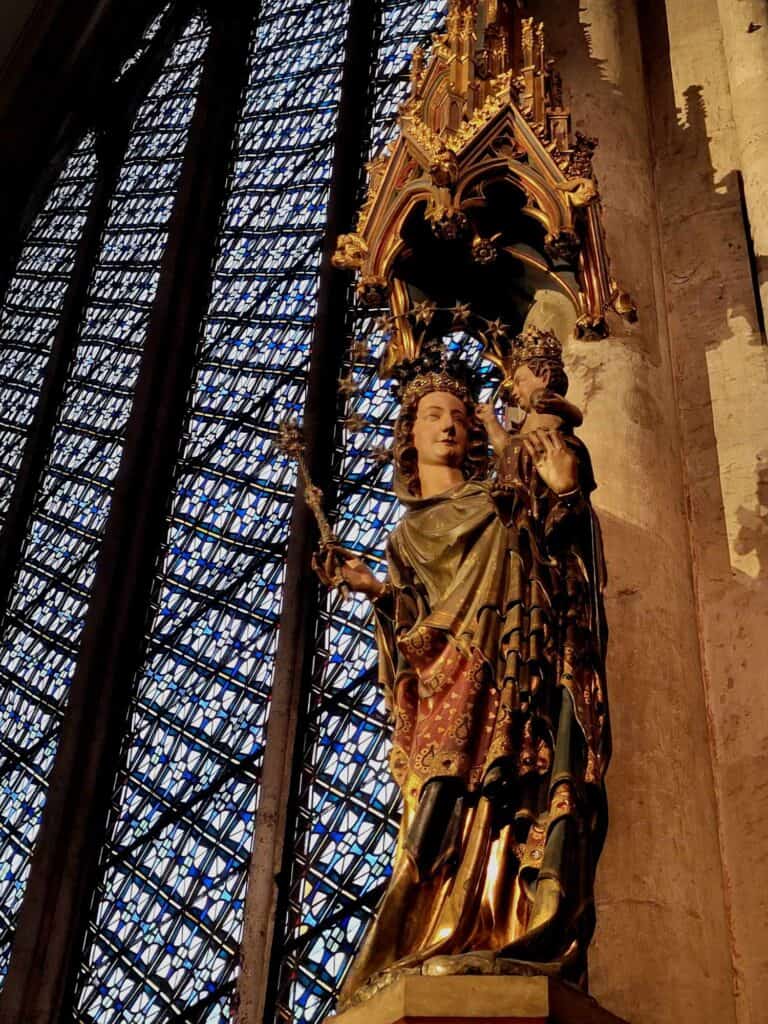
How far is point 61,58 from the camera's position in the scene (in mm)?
11711

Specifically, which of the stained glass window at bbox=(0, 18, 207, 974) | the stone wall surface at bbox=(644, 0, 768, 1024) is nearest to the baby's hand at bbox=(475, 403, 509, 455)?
the stone wall surface at bbox=(644, 0, 768, 1024)

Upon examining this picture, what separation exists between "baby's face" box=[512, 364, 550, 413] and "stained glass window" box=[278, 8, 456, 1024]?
27.0 inches

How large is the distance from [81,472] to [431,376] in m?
4.53

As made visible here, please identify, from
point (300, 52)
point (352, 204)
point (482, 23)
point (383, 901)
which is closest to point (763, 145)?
point (482, 23)

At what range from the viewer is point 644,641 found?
14.3 ft

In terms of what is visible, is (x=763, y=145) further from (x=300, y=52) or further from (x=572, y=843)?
(x=300, y=52)

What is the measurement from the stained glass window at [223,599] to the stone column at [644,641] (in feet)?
7.37

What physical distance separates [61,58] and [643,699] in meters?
8.84

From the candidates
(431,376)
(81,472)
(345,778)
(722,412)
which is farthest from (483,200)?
(81,472)

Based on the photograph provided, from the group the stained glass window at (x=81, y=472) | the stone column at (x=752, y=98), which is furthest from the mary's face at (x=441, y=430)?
the stained glass window at (x=81, y=472)

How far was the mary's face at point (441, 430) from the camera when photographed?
14.5 feet

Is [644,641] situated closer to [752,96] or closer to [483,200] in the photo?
[483,200]

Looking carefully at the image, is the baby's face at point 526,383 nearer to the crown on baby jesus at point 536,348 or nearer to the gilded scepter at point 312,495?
the crown on baby jesus at point 536,348

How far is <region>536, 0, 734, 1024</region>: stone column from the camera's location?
3.80m
